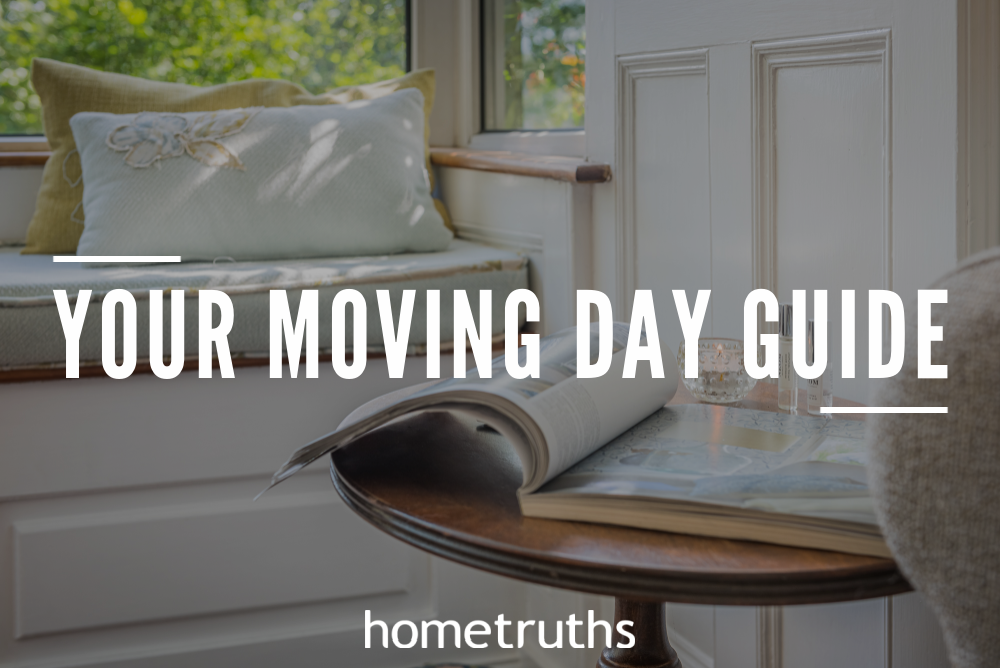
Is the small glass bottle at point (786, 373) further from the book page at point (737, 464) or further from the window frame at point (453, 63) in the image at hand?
the window frame at point (453, 63)

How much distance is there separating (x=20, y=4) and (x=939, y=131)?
1815 mm

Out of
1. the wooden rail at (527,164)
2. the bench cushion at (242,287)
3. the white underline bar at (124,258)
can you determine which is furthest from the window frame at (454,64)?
the white underline bar at (124,258)

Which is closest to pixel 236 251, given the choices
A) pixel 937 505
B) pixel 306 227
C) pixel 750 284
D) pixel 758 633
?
pixel 306 227

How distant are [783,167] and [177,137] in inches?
42.9

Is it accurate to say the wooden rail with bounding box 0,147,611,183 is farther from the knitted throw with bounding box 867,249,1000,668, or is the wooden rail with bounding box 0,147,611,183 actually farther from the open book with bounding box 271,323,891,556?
the knitted throw with bounding box 867,249,1000,668

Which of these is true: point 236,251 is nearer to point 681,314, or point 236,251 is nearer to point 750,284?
point 681,314

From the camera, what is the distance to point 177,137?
1644 mm

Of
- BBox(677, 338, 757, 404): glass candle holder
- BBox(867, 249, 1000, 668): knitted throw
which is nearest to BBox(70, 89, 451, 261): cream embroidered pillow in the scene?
BBox(677, 338, 757, 404): glass candle holder

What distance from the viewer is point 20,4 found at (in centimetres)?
188

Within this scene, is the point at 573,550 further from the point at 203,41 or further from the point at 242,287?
the point at 203,41

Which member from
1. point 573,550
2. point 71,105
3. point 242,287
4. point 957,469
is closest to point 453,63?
point 71,105

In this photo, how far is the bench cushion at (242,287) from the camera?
1357mm

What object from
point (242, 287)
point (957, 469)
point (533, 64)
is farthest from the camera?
point (533, 64)

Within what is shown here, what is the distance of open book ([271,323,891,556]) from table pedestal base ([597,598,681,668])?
0.16 metres
